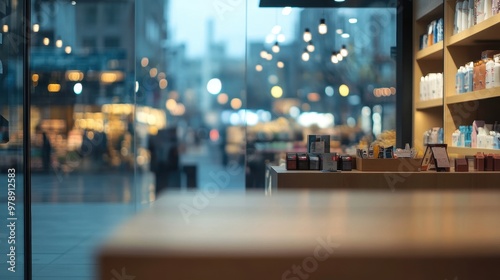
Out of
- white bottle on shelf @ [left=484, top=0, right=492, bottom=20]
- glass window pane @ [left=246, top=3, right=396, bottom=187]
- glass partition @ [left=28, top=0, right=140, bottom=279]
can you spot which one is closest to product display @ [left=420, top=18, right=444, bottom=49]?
glass window pane @ [left=246, top=3, right=396, bottom=187]

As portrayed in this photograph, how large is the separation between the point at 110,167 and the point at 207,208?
628 inches

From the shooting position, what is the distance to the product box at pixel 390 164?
483 cm

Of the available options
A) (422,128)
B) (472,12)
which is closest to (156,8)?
(422,128)

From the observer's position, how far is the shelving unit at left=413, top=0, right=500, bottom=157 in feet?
19.3

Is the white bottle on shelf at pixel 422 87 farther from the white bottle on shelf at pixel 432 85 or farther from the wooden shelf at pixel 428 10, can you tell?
the wooden shelf at pixel 428 10

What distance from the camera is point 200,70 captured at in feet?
29.4

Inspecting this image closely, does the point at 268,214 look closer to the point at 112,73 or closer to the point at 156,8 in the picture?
the point at 156,8

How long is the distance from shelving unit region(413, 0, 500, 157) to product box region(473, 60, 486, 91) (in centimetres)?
8

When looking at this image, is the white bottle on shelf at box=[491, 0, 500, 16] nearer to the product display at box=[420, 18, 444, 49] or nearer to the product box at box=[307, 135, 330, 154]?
the product display at box=[420, 18, 444, 49]

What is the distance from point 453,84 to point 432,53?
0.62 metres

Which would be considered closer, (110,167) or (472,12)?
(472,12)

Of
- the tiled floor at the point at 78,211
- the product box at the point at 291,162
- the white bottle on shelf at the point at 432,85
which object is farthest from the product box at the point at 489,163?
the tiled floor at the point at 78,211

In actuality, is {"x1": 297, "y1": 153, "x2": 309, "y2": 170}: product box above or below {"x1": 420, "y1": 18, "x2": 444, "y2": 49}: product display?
below

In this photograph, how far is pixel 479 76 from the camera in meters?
5.73
